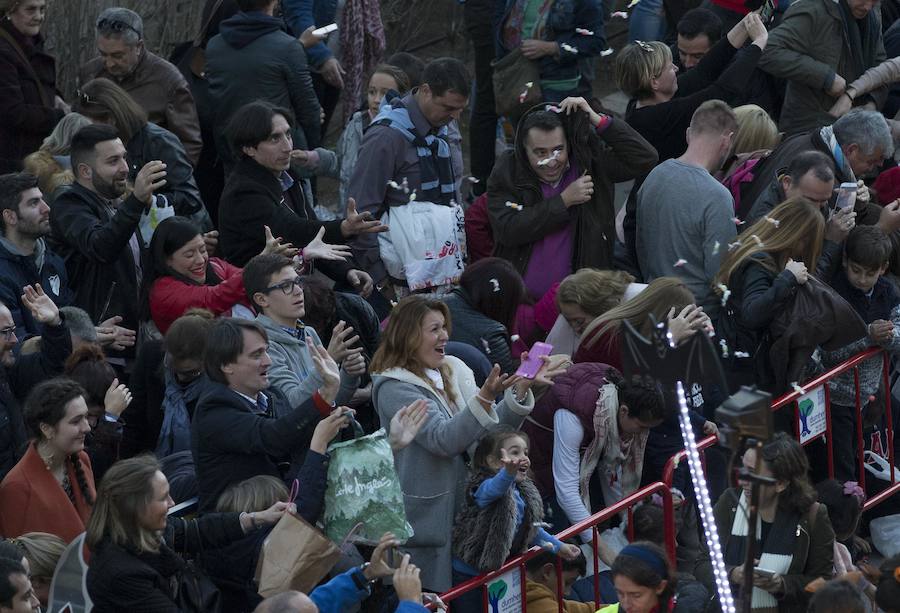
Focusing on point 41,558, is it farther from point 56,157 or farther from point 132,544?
point 56,157

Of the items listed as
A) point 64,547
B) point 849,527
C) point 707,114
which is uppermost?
point 707,114

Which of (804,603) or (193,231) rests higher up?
(193,231)

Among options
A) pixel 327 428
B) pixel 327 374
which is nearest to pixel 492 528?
pixel 327 428

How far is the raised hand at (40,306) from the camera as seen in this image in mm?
6746

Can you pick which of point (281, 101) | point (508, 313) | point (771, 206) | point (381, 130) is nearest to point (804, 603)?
point (508, 313)

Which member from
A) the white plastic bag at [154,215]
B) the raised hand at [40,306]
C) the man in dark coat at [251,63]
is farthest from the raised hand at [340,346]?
the man in dark coat at [251,63]

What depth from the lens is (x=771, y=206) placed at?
26.8 ft

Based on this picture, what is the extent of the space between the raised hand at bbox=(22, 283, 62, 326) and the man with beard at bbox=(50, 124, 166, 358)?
725 millimetres

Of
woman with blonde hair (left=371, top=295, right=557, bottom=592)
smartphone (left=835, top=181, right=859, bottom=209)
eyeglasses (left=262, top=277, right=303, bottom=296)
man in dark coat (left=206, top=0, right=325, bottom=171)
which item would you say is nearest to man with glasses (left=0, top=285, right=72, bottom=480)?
eyeglasses (left=262, top=277, right=303, bottom=296)

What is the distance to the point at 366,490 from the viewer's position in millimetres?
5879

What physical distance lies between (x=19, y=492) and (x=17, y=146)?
11.4 ft

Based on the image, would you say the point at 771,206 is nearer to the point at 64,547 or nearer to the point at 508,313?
the point at 508,313

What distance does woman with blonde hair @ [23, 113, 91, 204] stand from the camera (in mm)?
8109

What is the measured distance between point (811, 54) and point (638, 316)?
3586 mm
